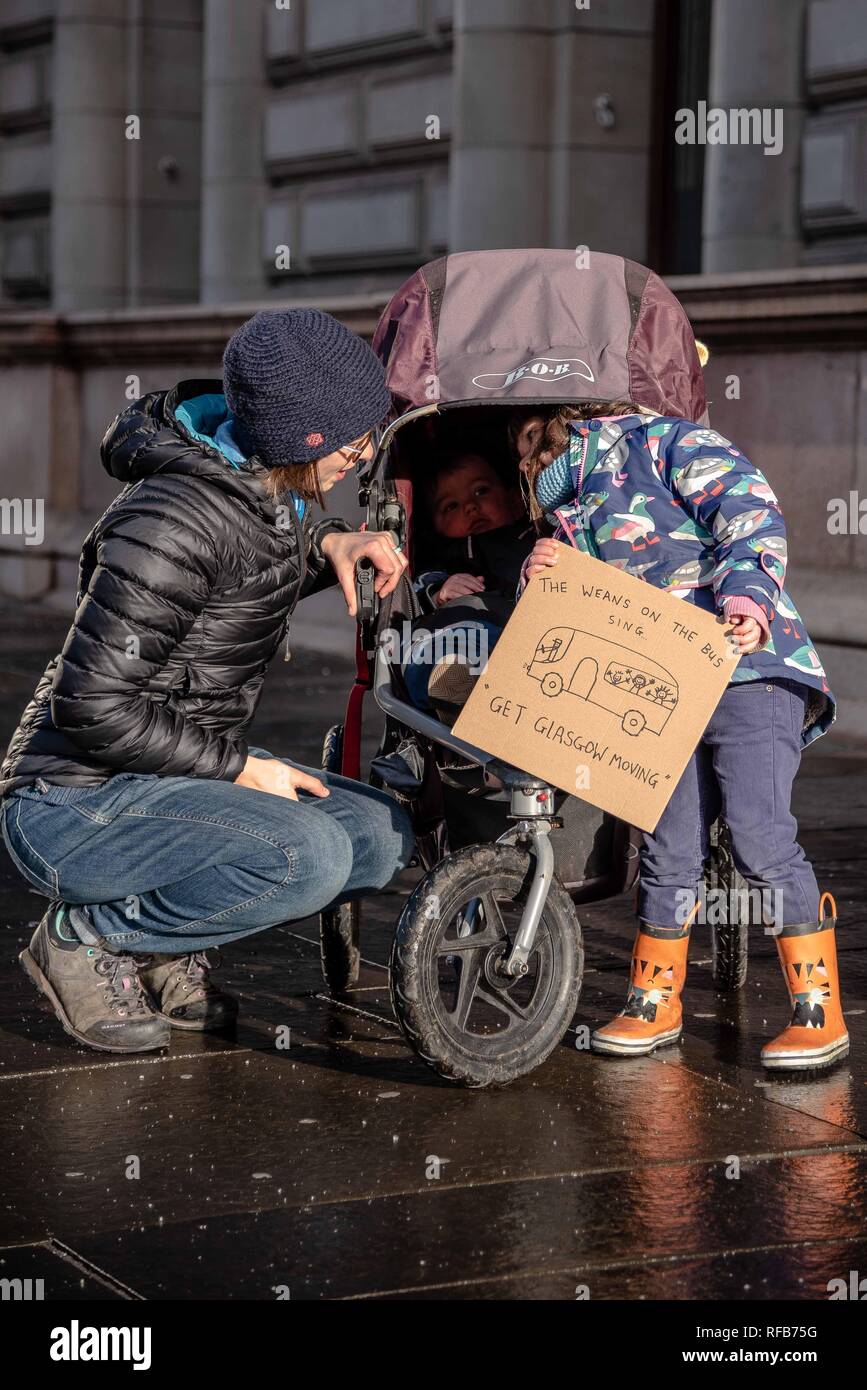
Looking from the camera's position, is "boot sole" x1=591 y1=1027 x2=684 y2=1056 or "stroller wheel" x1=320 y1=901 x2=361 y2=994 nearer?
"boot sole" x1=591 y1=1027 x2=684 y2=1056

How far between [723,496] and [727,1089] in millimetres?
1127

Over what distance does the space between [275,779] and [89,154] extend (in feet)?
39.1

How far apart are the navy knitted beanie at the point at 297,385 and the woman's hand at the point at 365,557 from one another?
0.33 m

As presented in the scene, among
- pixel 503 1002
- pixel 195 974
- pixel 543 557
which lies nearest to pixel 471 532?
pixel 543 557

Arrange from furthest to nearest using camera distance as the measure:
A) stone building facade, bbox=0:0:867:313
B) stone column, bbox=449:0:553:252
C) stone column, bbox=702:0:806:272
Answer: stone column, bbox=449:0:553:252 → stone building facade, bbox=0:0:867:313 → stone column, bbox=702:0:806:272

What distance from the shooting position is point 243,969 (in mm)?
4820

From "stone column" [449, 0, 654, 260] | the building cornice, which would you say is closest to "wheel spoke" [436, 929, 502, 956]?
the building cornice

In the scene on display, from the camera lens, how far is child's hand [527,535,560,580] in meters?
3.94

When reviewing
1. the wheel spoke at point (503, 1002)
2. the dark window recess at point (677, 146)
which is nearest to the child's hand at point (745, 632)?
the wheel spoke at point (503, 1002)

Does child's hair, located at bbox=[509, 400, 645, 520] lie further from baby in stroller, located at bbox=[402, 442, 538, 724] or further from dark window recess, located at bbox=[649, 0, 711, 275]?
dark window recess, located at bbox=[649, 0, 711, 275]

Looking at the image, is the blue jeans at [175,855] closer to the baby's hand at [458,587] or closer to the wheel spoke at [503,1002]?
the wheel spoke at [503,1002]

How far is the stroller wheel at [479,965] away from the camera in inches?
147

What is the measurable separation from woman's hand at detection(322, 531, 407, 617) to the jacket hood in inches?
13.1

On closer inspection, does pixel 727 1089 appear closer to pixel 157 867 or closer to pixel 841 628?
pixel 157 867
